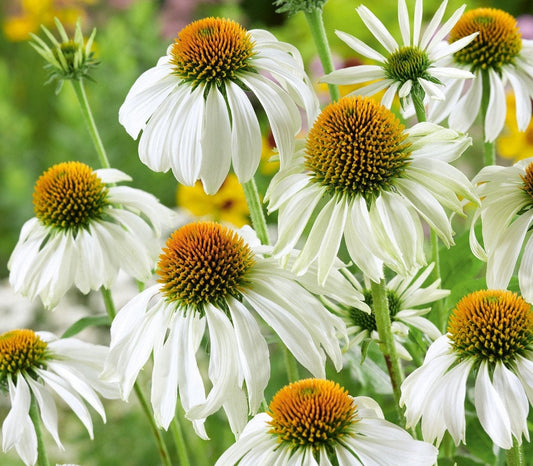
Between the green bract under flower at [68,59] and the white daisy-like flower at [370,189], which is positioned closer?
the white daisy-like flower at [370,189]

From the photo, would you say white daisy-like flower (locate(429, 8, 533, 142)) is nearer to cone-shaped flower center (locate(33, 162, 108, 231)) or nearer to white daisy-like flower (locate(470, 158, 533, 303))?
white daisy-like flower (locate(470, 158, 533, 303))

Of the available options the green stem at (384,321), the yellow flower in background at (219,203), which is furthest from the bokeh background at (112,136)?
the green stem at (384,321)

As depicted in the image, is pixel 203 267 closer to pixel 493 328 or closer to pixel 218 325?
A: pixel 218 325

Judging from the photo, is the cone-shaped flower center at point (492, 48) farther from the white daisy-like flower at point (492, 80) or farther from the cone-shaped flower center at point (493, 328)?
the cone-shaped flower center at point (493, 328)

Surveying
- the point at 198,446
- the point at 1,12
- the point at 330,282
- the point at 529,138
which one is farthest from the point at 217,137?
the point at 1,12

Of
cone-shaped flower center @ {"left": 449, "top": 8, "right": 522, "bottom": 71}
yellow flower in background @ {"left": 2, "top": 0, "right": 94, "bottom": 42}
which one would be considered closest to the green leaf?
cone-shaped flower center @ {"left": 449, "top": 8, "right": 522, "bottom": 71}

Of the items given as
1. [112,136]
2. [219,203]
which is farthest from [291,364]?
[112,136]
